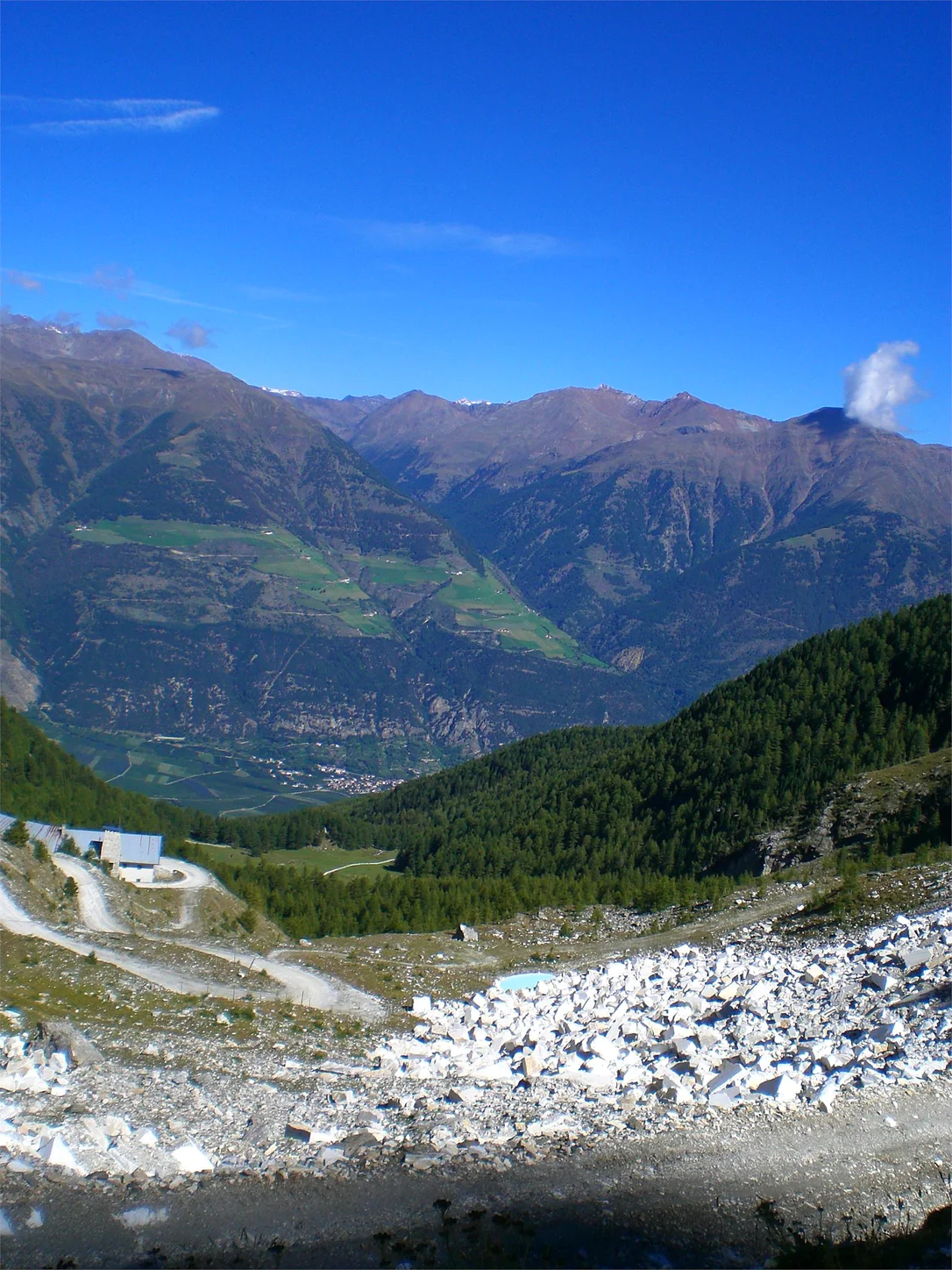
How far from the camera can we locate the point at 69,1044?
32781mm

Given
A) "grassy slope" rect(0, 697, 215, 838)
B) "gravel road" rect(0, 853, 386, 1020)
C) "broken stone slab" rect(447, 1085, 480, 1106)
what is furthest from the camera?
"grassy slope" rect(0, 697, 215, 838)

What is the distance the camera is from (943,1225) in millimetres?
23453

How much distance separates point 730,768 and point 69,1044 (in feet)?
262

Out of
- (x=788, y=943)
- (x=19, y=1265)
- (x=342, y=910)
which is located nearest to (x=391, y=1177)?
(x=19, y=1265)

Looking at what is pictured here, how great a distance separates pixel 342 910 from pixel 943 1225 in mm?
55993

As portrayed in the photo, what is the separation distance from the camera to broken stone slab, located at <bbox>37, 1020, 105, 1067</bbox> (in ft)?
106

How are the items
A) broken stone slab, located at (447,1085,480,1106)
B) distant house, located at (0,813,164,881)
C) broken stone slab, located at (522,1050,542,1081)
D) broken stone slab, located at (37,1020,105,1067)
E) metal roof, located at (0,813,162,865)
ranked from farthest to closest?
metal roof, located at (0,813,162,865)
distant house, located at (0,813,164,881)
broken stone slab, located at (522,1050,542,1081)
broken stone slab, located at (37,1020,105,1067)
broken stone slab, located at (447,1085,480,1106)

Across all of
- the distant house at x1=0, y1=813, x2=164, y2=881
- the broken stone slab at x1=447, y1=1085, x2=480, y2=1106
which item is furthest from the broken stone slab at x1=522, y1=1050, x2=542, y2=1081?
the distant house at x1=0, y1=813, x2=164, y2=881

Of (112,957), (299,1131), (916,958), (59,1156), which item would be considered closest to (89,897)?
(112,957)

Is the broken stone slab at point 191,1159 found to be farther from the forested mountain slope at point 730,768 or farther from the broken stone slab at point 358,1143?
the forested mountain slope at point 730,768

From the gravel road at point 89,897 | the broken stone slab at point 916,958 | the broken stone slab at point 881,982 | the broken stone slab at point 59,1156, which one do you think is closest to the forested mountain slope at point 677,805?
the gravel road at point 89,897

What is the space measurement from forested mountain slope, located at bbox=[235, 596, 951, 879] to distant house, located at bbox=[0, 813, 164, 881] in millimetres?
37248

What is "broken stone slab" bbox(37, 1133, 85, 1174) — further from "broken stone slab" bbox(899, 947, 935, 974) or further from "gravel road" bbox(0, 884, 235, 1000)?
"broken stone slab" bbox(899, 947, 935, 974)

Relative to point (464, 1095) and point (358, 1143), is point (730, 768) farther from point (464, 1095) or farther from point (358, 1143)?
point (358, 1143)
